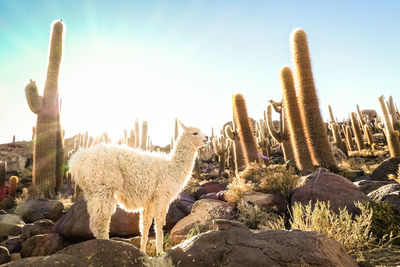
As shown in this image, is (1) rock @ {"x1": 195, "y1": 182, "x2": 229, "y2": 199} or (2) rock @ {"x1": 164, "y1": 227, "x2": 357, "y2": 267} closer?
(2) rock @ {"x1": 164, "y1": 227, "x2": 357, "y2": 267}

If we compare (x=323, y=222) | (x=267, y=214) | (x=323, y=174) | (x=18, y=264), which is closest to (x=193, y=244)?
(x=18, y=264)

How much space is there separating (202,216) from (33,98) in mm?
11724

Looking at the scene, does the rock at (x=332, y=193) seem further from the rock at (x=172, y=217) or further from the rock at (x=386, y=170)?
the rock at (x=386, y=170)

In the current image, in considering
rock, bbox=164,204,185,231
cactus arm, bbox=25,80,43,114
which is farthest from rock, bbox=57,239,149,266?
cactus arm, bbox=25,80,43,114

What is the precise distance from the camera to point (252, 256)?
2.92m

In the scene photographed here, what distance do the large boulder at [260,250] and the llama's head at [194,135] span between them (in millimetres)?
2614

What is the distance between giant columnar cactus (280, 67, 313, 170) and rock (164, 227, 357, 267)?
8.93 meters

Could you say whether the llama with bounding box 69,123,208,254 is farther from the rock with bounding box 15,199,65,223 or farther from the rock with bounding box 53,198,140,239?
the rock with bounding box 15,199,65,223

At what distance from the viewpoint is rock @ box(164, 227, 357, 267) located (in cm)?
286

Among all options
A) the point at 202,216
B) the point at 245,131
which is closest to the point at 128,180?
the point at 202,216

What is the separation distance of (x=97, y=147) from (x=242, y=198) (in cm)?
451

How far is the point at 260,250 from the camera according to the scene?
301 centimetres

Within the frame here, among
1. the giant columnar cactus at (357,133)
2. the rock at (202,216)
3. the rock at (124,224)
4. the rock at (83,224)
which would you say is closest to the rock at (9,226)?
the rock at (83,224)

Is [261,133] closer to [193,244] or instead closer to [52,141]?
[52,141]
